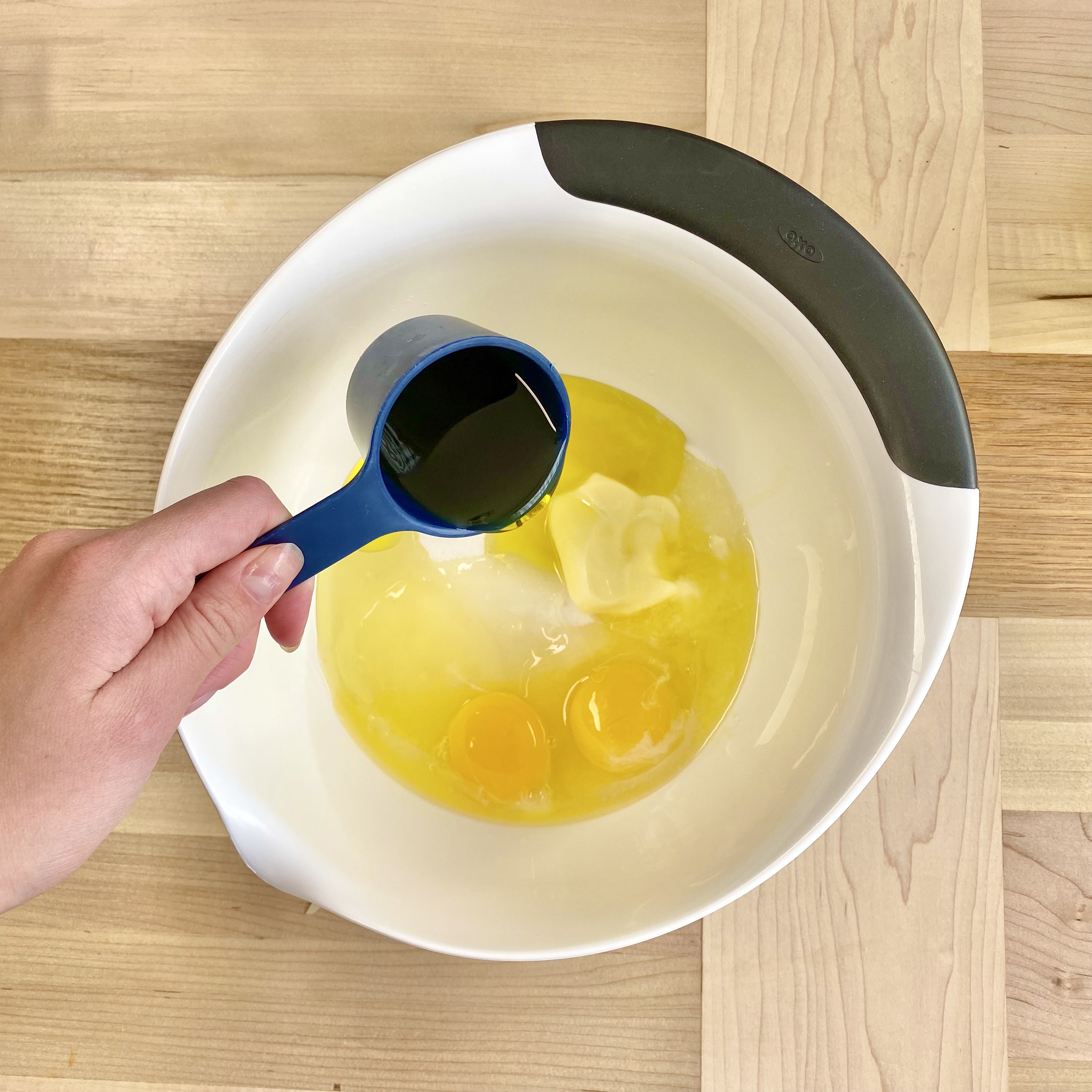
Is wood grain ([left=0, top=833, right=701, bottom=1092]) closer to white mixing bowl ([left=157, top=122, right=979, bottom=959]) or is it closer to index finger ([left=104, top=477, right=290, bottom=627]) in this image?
white mixing bowl ([left=157, top=122, right=979, bottom=959])

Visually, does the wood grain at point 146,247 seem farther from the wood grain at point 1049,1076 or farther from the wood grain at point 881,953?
the wood grain at point 1049,1076

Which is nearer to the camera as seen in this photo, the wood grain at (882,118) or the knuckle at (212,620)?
the knuckle at (212,620)

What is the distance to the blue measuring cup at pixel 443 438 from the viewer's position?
759mm

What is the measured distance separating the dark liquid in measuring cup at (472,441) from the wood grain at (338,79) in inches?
10.8

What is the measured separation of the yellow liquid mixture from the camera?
3.34 ft

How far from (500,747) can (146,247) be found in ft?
2.30

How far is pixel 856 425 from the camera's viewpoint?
0.81 meters

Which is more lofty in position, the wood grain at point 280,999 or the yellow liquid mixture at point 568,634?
the yellow liquid mixture at point 568,634

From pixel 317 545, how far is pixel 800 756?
529mm

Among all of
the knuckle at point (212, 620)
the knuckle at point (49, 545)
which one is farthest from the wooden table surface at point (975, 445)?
the knuckle at point (212, 620)

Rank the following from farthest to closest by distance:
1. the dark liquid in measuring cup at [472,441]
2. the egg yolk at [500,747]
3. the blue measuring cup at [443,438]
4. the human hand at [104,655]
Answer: the egg yolk at [500,747], the dark liquid in measuring cup at [472,441], the blue measuring cup at [443,438], the human hand at [104,655]

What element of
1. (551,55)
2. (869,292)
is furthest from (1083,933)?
(551,55)

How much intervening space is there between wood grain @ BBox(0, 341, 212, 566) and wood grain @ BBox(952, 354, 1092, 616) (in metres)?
0.88

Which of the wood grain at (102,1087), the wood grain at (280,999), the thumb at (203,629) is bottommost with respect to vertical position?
the wood grain at (102,1087)
